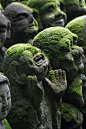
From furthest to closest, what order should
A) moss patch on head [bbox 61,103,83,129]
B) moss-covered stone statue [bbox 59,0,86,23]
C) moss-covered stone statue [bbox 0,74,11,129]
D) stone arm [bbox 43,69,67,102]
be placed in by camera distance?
1. moss-covered stone statue [bbox 59,0,86,23]
2. moss patch on head [bbox 61,103,83,129]
3. stone arm [bbox 43,69,67,102]
4. moss-covered stone statue [bbox 0,74,11,129]

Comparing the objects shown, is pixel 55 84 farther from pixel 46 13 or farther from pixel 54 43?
pixel 46 13

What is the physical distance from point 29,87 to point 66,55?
840mm

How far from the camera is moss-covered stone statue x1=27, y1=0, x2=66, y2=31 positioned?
541 cm

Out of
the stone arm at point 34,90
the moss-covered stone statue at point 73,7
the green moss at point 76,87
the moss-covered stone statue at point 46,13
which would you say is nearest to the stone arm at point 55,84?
the stone arm at point 34,90

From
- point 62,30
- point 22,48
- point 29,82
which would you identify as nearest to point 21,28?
point 62,30

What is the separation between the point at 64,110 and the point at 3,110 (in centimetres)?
149

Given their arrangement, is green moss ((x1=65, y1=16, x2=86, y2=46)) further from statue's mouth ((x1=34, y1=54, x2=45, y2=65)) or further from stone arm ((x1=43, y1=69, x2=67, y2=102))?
statue's mouth ((x1=34, y1=54, x2=45, y2=65))

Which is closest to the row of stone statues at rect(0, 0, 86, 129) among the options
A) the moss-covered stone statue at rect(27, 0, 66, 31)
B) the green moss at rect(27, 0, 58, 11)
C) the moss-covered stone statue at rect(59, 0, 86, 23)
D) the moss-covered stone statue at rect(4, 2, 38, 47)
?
the moss-covered stone statue at rect(4, 2, 38, 47)

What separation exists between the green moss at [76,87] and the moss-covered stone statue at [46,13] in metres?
2.40

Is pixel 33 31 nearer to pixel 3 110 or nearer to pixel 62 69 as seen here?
pixel 62 69

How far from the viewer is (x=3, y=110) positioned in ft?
6.97

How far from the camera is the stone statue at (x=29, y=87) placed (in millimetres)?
2721

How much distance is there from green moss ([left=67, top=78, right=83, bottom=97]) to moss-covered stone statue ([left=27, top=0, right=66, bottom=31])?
94.3 inches

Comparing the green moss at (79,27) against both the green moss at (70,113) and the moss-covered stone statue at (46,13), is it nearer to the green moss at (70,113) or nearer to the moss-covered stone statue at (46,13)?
the green moss at (70,113)
